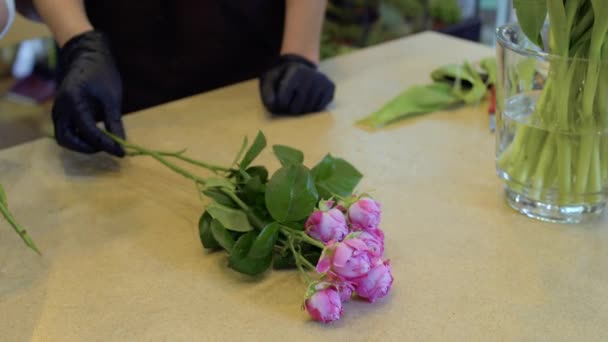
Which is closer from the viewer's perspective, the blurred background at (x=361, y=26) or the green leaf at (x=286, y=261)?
the green leaf at (x=286, y=261)

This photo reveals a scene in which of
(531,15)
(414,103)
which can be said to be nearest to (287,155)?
(531,15)

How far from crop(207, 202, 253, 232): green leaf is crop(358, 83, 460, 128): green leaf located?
348 millimetres

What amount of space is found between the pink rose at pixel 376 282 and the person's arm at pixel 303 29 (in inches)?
23.4

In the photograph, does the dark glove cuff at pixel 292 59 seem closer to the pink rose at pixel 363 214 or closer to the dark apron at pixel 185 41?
Result: the dark apron at pixel 185 41

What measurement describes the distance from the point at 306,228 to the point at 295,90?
15.9 inches

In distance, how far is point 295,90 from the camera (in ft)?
3.07

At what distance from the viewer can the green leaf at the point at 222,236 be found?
59 centimetres

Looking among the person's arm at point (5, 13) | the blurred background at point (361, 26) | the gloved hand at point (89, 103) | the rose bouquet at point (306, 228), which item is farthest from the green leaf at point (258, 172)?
the blurred background at point (361, 26)

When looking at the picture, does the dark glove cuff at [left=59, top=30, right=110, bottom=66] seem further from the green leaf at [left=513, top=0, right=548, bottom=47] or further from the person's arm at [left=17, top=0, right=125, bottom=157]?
the green leaf at [left=513, top=0, right=548, bottom=47]

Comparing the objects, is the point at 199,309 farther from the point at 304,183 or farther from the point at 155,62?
the point at 155,62

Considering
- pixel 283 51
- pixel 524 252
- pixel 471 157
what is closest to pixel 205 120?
pixel 283 51

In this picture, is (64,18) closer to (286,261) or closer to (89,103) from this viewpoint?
(89,103)

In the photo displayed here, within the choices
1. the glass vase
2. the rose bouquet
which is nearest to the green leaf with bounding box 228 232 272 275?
the rose bouquet

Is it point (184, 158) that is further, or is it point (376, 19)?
point (376, 19)
